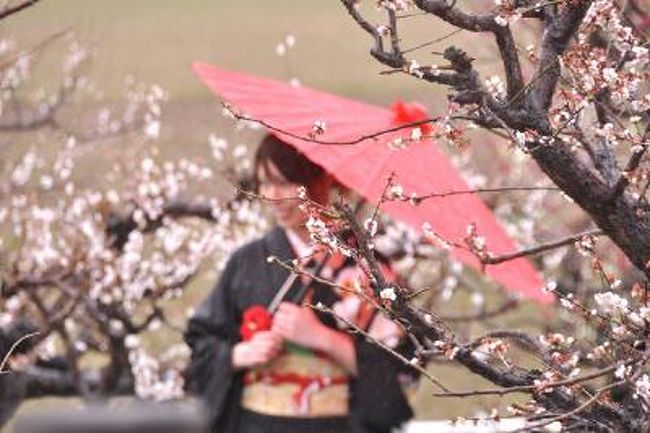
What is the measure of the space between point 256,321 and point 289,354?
17cm

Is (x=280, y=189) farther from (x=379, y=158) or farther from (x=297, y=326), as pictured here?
(x=297, y=326)

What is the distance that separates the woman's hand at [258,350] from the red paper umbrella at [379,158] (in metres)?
0.56

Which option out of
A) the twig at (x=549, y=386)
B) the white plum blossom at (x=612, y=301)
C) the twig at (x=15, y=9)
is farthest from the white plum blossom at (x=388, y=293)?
the twig at (x=15, y=9)

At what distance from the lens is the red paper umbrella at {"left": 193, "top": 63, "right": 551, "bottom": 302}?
3947 millimetres

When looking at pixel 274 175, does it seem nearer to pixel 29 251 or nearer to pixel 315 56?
pixel 29 251

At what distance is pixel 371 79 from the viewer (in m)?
19.7

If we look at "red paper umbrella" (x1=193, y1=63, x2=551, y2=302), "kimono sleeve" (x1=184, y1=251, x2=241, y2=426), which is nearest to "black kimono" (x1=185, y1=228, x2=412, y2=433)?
"kimono sleeve" (x1=184, y1=251, x2=241, y2=426)

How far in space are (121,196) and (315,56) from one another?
1350cm

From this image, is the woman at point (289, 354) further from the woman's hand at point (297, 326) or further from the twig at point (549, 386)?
the twig at point (549, 386)

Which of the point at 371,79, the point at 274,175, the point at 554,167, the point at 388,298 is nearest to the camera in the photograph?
the point at 388,298

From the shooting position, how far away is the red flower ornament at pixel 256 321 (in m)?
4.05

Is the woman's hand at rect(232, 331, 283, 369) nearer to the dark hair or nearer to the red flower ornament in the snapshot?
the red flower ornament

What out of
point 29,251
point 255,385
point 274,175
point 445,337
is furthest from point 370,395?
point 29,251

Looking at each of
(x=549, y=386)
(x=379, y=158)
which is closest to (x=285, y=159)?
(x=379, y=158)
